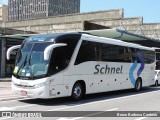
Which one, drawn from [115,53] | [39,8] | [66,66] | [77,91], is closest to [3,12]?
[39,8]

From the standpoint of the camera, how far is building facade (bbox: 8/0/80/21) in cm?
14402

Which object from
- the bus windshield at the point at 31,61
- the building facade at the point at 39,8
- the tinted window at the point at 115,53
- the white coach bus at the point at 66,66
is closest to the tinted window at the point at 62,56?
the white coach bus at the point at 66,66

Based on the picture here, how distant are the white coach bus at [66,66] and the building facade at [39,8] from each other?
126577mm

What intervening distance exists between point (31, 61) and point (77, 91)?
2.71 meters

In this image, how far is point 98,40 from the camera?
17.4 m

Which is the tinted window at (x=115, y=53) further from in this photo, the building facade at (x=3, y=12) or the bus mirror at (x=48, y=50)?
the building facade at (x=3, y=12)

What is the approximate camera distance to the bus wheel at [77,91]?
50.4ft

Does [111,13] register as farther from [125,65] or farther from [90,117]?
[90,117]

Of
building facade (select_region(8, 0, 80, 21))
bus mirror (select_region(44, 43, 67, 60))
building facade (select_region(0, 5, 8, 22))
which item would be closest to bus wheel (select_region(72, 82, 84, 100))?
bus mirror (select_region(44, 43, 67, 60))

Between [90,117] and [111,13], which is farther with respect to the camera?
[111,13]

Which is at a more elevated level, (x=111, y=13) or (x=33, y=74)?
(x=111, y=13)

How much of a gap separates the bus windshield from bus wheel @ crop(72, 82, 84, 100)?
7.06ft

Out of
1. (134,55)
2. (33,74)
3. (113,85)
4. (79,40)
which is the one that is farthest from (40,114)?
(134,55)

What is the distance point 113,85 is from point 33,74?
250 inches
